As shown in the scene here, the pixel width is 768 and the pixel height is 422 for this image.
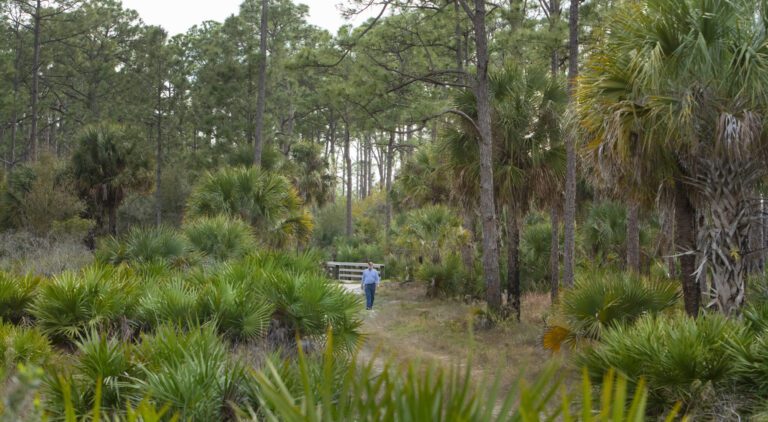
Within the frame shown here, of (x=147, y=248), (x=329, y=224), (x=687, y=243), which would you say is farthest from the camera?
(x=329, y=224)

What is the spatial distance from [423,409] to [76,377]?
5.22 m

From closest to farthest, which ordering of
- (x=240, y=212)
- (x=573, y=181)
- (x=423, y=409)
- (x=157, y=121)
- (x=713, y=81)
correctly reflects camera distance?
(x=423, y=409)
(x=713, y=81)
(x=573, y=181)
(x=240, y=212)
(x=157, y=121)

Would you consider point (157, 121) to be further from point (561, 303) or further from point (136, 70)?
point (561, 303)

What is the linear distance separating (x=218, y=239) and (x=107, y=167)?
16.0 m

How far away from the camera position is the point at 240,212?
18.8 meters

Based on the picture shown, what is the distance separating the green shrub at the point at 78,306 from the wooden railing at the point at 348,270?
20706mm

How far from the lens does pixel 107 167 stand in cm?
2884

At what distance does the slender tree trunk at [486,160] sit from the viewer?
15391mm

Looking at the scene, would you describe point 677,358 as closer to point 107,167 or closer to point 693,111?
point 693,111

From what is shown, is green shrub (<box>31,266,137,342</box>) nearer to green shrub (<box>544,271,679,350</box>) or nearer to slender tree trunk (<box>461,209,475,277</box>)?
green shrub (<box>544,271,679,350</box>)

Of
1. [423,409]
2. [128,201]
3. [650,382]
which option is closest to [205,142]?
[128,201]

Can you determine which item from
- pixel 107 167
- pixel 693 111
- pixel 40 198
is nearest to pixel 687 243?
pixel 693 111

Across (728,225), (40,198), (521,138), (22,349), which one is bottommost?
(22,349)

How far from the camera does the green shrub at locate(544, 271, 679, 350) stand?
941 centimetres
